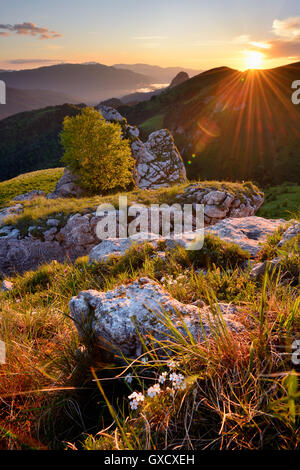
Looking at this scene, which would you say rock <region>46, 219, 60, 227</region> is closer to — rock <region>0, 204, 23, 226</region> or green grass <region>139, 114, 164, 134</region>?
rock <region>0, 204, 23, 226</region>

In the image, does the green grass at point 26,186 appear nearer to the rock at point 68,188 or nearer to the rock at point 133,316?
the rock at point 68,188

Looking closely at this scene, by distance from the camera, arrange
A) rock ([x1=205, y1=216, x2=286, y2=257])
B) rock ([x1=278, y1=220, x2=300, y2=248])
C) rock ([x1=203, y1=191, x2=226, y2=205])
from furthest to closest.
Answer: rock ([x1=203, y1=191, x2=226, y2=205]) → rock ([x1=205, y1=216, x2=286, y2=257]) → rock ([x1=278, y1=220, x2=300, y2=248])

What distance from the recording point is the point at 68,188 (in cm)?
2530

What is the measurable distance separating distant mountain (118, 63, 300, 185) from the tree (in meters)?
54.5

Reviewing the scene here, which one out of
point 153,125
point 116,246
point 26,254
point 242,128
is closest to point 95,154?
point 26,254

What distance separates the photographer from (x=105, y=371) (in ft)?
8.27

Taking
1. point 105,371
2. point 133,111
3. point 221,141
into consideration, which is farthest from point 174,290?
point 133,111

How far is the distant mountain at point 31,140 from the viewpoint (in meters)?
103

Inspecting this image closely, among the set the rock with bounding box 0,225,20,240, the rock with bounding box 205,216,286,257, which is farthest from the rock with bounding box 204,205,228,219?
the rock with bounding box 0,225,20,240

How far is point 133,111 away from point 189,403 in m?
139

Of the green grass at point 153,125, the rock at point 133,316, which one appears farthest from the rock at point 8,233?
the green grass at point 153,125

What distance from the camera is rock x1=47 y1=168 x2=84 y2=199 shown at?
25.0 meters

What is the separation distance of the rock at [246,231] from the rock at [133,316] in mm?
2719

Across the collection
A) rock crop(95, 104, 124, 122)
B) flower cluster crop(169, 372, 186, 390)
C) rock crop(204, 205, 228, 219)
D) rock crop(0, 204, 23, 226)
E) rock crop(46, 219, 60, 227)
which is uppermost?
rock crop(95, 104, 124, 122)
